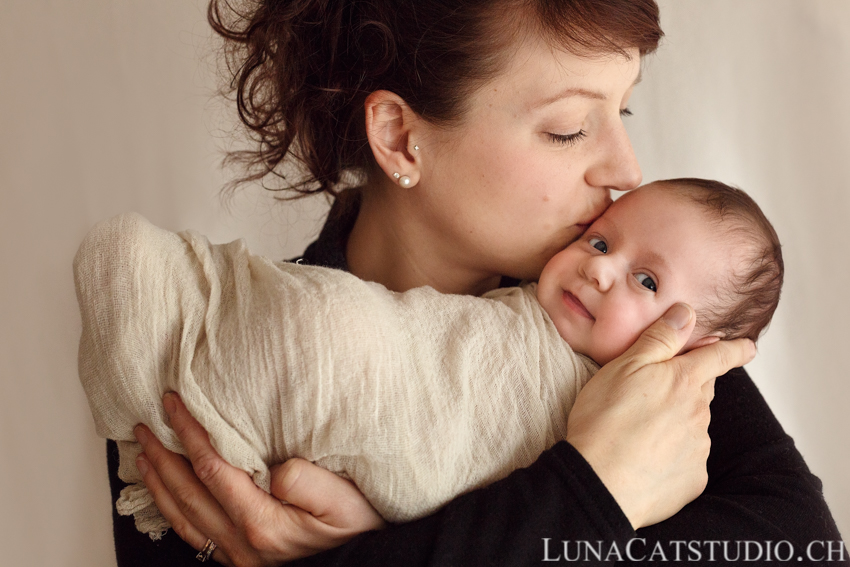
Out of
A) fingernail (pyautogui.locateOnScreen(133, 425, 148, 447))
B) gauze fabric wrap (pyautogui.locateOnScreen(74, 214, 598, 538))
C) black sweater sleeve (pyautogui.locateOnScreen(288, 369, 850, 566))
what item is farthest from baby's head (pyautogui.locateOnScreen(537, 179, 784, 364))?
fingernail (pyautogui.locateOnScreen(133, 425, 148, 447))

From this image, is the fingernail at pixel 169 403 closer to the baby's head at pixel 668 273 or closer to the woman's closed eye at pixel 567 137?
the baby's head at pixel 668 273

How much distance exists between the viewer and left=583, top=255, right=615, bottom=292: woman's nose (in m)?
1.22

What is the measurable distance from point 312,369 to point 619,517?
475 mm

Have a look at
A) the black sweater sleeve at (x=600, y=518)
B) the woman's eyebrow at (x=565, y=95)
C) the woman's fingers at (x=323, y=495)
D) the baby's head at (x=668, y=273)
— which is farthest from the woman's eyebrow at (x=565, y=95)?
the woman's fingers at (x=323, y=495)

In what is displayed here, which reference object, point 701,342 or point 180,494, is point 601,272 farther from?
point 180,494

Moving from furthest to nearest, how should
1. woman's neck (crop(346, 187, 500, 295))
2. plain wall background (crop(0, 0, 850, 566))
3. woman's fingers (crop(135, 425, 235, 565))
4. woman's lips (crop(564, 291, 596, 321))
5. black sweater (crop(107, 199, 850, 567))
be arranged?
1. plain wall background (crop(0, 0, 850, 566))
2. woman's neck (crop(346, 187, 500, 295))
3. woman's lips (crop(564, 291, 596, 321))
4. woman's fingers (crop(135, 425, 235, 565))
5. black sweater (crop(107, 199, 850, 567))

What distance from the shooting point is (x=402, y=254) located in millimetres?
1570

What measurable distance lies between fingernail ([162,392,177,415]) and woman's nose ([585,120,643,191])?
82cm

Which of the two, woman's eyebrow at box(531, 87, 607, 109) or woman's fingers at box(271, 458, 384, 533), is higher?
woman's eyebrow at box(531, 87, 607, 109)

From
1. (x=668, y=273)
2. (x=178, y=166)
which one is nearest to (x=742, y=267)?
(x=668, y=273)

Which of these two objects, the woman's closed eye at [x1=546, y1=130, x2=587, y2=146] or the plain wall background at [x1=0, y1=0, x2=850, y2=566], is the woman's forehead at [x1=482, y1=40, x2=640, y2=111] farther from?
the plain wall background at [x1=0, y1=0, x2=850, y2=566]

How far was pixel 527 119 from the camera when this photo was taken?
1.27 metres

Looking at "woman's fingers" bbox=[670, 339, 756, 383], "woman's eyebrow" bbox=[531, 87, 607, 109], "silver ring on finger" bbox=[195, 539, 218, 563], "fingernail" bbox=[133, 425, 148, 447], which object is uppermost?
"woman's eyebrow" bbox=[531, 87, 607, 109]

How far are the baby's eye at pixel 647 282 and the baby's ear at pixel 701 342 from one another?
0.13 meters
